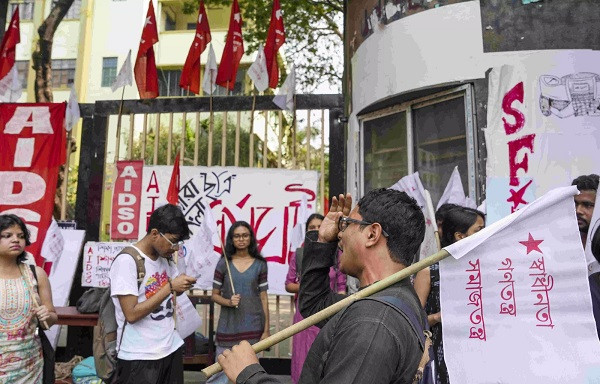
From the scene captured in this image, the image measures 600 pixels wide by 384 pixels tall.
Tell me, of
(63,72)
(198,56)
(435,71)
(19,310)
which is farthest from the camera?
(63,72)

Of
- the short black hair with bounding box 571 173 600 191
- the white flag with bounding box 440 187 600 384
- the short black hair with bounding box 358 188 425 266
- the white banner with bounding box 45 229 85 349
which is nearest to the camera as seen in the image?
the short black hair with bounding box 358 188 425 266

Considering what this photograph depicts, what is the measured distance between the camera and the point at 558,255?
2.06 m

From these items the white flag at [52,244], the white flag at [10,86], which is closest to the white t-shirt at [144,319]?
the white flag at [52,244]

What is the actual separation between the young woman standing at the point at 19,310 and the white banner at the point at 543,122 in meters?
3.39

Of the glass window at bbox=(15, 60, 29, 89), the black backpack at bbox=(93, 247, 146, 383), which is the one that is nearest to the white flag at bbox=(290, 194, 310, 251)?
the black backpack at bbox=(93, 247, 146, 383)

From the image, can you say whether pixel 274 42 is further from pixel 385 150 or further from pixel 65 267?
pixel 65 267

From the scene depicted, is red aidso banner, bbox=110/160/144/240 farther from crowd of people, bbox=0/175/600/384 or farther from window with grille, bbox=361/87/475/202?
window with grille, bbox=361/87/475/202

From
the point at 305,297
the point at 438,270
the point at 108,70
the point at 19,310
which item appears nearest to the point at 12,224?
the point at 19,310

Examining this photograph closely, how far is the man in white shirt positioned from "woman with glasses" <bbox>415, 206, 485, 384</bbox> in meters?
1.42

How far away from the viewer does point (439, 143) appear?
17.2 feet

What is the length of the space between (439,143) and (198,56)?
3.73m

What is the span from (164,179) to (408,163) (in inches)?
131

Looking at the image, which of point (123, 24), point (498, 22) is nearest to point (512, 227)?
point (498, 22)

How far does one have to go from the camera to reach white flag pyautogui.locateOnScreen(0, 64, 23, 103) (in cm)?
729
